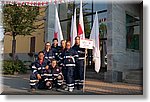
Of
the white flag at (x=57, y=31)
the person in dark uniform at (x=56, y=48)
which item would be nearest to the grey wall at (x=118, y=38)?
the white flag at (x=57, y=31)

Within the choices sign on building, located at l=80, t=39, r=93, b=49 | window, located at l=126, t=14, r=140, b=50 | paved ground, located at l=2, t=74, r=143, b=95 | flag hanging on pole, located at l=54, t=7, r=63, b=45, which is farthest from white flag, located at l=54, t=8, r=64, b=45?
window, located at l=126, t=14, r=140, b=50

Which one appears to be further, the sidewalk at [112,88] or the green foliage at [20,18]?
the green foliage at [20,18]

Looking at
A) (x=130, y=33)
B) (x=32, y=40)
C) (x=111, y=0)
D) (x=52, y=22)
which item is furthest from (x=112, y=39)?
(x=32, y=40)

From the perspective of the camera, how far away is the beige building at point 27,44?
6766 mm

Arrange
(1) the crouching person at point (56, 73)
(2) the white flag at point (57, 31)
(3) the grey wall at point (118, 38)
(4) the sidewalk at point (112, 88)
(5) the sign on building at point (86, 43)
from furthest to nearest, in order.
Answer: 1. (2) the white flag at point (57, 31)
2. (3) the grey wall at point (118, 38)
3. (1) the crouching person at point (56, 73)
4. (5) the sign on building at point (86, 43)
5. (4) the sidewalk at point (112, 88)

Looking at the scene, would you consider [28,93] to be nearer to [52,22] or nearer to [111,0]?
[52,22]

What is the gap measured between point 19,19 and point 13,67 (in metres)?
1.25

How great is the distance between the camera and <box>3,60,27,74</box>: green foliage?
6.68 meters

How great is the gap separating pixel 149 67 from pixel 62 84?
2041mm

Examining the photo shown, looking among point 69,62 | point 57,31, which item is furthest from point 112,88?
point 57,31

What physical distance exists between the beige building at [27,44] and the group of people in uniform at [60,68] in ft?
1.01

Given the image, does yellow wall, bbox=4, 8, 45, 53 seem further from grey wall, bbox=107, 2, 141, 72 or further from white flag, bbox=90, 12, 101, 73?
grey wall, bbox=107, 2, 141, 72

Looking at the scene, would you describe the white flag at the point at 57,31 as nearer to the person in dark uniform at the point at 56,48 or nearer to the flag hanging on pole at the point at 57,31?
the flag hanging on pole at the point at 57,31

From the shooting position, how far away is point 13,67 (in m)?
6.72
